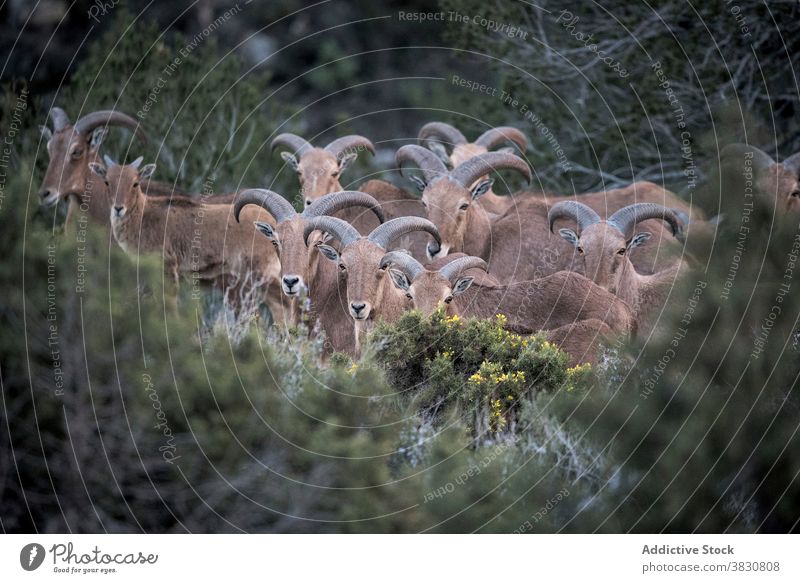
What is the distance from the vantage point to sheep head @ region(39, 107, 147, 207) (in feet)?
57.4

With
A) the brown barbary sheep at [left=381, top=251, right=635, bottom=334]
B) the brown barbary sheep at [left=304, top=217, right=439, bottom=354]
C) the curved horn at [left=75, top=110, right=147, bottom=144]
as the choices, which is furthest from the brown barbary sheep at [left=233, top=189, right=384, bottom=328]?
the curved horn at [left=75, top=110, right=147, bottom=144]

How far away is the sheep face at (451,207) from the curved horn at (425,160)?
0.80ft

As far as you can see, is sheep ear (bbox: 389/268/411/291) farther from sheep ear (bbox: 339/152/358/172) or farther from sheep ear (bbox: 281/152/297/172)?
sheep ear (bbox: 281/152/297/172)

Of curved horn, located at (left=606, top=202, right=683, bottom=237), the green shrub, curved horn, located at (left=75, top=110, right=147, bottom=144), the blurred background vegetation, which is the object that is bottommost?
the blurred background vegetation

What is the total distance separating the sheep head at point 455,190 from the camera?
17.1 m

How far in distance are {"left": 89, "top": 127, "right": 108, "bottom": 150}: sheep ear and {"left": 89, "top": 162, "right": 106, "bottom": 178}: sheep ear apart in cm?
57

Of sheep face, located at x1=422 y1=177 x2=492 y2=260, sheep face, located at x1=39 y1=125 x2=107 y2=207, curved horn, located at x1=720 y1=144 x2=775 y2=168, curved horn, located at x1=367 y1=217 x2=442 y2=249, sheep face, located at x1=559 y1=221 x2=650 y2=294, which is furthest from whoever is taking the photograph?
sheep face, located at x1=39 y1=125 x2=107 y2=207

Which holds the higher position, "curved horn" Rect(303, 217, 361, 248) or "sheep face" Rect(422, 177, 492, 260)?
"sheep face" Rect(422, 177, 492, 260)

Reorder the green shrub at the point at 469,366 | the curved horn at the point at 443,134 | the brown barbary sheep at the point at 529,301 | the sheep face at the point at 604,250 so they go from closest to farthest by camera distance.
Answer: the green shrub at the point at 469,366
the brown barbary sheep at the point at 529,301
the sheep face at the point at 604,250
the curved horn at the point at 443,134

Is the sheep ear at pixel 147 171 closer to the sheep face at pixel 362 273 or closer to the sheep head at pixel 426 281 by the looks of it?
the sheep face at pixel 362 273

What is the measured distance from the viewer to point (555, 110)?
21875 mm

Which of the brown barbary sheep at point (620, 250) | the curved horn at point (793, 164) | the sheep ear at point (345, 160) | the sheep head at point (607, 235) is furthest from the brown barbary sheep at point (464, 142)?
the curved horn at point (793, 164)

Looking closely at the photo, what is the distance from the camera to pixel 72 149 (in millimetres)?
17672

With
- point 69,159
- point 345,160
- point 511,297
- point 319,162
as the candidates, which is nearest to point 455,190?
point 345,160
